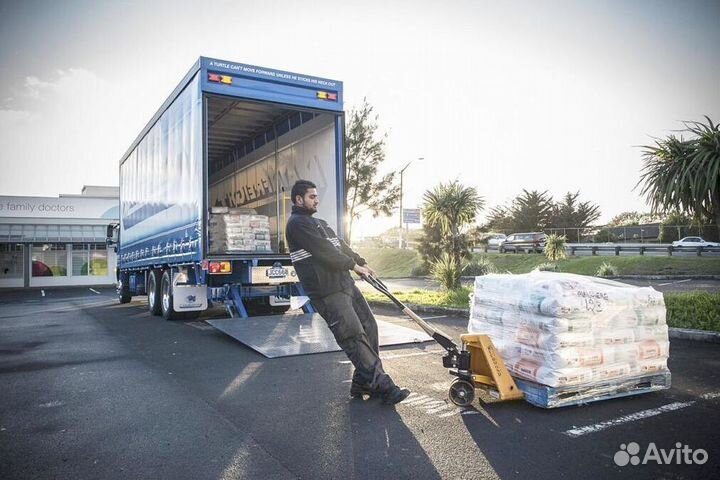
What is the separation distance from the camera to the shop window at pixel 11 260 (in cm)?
2986

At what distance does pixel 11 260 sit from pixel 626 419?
113 ft

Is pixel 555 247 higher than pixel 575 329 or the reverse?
higher

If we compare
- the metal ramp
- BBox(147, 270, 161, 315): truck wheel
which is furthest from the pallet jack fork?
BBox(147, 270, 161, 315): truck wheel

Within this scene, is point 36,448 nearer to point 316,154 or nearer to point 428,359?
point 428,359

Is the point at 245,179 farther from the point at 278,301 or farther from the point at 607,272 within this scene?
the point at 607,272

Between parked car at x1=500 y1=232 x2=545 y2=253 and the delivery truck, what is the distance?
2891 cm

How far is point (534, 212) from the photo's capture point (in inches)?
1905

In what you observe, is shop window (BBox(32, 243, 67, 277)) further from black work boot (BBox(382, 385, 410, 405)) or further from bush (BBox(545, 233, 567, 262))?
black work boot (BBox(382, 385, 410, 405))

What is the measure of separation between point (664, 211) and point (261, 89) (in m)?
7.43

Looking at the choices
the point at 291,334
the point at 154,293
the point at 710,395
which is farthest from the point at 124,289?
the point at 710,395

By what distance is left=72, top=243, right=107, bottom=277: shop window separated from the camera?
3153 centimetres

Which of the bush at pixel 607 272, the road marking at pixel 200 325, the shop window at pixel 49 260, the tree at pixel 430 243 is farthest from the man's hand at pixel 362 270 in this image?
the shop window at pixel 49 260

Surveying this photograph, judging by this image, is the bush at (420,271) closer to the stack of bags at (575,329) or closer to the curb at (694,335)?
the curb at (694,335)

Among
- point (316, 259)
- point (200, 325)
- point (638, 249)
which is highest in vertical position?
point (316, 259)
